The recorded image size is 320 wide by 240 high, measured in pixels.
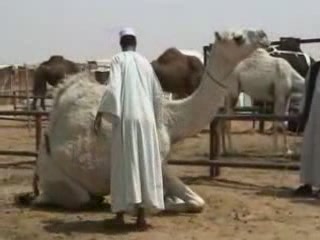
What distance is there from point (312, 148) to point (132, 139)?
296 cm

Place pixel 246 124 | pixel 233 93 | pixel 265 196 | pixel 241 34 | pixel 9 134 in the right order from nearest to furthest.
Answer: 1. pixel 241 34
2. pixel 265 196
3. pixel 233 93
4. pixel 9 134
5. pixel 246 124

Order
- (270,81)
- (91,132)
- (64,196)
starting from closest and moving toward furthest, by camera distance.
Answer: (91,132)
(64,196)
(270,81)

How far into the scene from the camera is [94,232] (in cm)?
645

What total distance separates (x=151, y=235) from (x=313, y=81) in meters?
3.22

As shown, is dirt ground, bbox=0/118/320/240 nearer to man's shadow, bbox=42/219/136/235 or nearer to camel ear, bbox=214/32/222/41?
man's shadow, bbox=42/219/136/235

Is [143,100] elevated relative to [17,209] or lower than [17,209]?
elevated

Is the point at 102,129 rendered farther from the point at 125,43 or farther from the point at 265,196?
the point at 265,196

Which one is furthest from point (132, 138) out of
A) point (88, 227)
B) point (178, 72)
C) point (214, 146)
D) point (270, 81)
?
point (178, 72)

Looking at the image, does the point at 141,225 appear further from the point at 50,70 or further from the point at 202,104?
the point at 50,70

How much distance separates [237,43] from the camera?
23.9ft

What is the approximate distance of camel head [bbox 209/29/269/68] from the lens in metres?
7.25

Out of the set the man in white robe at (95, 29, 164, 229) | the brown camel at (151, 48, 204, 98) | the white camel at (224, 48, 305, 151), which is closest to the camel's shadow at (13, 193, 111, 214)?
the man in white robe at (95, 29, 164, 229)

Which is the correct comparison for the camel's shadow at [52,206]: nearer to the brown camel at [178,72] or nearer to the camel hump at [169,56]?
the brown camel at [178,72]

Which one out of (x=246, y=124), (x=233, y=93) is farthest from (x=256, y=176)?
(x=246, y=124)
